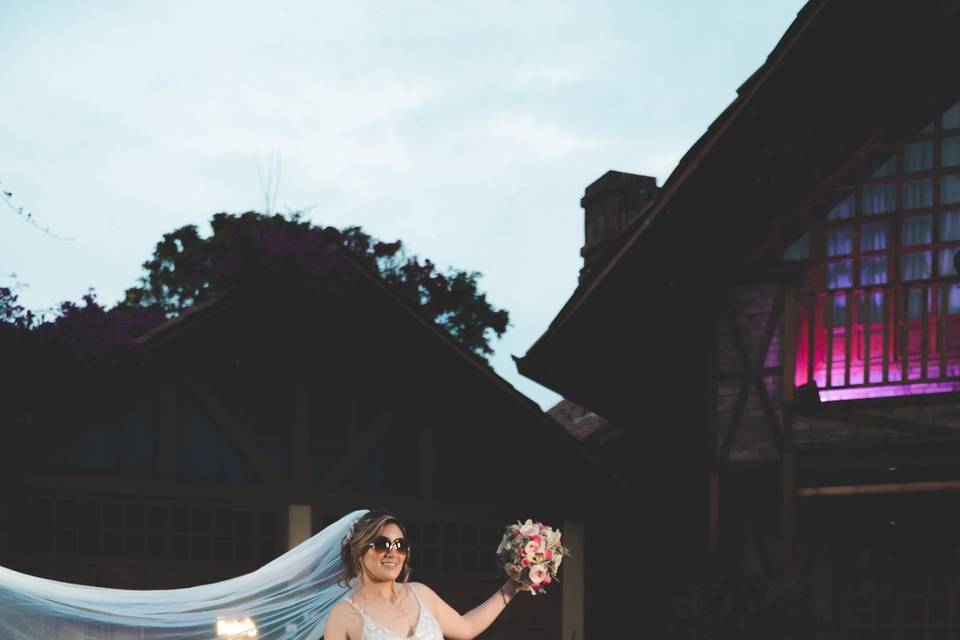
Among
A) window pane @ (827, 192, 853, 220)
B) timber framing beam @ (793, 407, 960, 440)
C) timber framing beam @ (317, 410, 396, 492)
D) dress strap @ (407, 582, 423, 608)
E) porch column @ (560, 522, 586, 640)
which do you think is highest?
window pane @ (827, 192, 853, 220)

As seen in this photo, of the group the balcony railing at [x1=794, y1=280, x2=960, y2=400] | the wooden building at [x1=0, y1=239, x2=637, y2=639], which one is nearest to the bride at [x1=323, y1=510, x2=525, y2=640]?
the wooden building at [x1=0, y1=239, x2=637, y2=639]

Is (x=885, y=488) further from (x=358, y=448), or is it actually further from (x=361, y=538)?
(x=361, y=538)

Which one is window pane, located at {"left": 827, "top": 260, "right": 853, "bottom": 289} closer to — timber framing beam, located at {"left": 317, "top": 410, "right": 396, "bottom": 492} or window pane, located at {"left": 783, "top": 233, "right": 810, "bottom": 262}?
window pane, located at {"left": 783, "top": 233, "right": 810, "bottom": 262}

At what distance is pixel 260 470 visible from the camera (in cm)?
1563

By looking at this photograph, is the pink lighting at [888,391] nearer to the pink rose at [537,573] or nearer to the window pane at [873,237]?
the window pane at [873,237]

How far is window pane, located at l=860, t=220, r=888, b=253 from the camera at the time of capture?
1681 cm

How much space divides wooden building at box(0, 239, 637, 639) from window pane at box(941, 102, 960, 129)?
4948 millimetres

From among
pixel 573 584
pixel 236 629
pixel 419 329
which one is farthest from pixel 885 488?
pixel 236 629

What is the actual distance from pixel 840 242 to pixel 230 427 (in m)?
6.40

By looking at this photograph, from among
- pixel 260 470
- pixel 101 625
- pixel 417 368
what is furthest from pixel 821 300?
pixel 101 625

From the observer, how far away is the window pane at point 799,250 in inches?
680

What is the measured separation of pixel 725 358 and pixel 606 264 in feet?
5.20

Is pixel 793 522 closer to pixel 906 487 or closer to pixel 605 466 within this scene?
pixel 906 487

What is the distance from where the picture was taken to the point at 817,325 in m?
16.8
